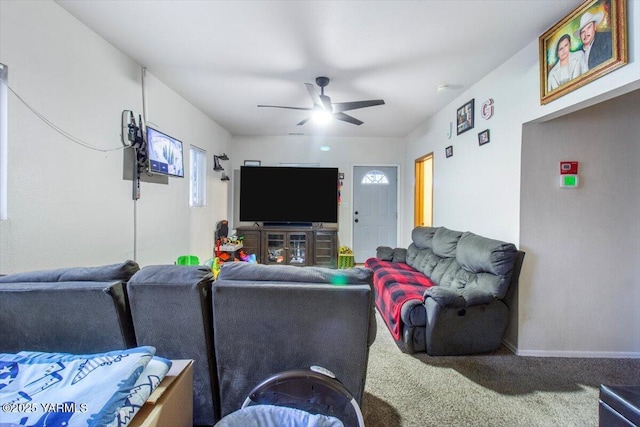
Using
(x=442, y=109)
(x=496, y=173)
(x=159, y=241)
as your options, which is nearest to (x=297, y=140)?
(x=442, y=109)

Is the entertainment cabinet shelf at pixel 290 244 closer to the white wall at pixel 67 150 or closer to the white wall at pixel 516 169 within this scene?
the white wall at pixel 67 150

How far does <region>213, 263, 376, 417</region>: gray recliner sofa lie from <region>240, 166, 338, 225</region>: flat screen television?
396 centimetres

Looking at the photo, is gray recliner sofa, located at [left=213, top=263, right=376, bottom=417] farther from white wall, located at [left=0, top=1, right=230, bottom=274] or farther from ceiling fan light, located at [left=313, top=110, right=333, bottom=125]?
ceiling fan light, located at [left=313, top=110, right=333, bottom=125]

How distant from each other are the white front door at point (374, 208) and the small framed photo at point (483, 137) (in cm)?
279

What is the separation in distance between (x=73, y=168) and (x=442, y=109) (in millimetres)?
4073

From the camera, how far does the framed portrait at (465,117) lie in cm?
324

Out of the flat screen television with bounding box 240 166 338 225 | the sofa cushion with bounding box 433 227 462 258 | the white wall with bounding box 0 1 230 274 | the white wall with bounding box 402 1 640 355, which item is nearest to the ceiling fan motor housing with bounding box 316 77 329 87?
the white wall with bounding box 402 1 640 355

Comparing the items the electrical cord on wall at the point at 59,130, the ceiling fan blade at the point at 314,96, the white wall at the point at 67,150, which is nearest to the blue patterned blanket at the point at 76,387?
the white wall at the point at 67,150

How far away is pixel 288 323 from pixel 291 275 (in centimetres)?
22

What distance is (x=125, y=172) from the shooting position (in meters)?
2.63

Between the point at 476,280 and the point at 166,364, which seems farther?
the point at 476,280

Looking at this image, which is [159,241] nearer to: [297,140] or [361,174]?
[297,140]

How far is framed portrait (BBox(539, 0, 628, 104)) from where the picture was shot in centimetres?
162

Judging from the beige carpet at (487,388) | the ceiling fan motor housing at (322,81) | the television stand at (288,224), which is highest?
the ceiling fan motor housing at (322,81)
